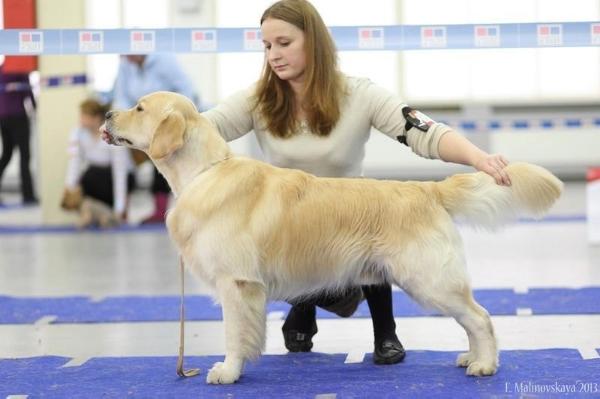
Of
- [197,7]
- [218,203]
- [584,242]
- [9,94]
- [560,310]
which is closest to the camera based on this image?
[218,203]

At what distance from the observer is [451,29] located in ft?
16.6

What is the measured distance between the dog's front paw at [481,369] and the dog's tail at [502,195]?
42 cm

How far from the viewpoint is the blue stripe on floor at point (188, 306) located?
4.16 meters

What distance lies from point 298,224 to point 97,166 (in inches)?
224

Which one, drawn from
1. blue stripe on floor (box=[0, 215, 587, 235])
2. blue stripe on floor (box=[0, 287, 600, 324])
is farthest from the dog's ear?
blue stripe on floor (box=[0, 215, 587, 235])

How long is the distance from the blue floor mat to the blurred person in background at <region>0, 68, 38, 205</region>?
6.92 meters

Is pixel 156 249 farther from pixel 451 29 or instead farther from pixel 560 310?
pixel 560 310

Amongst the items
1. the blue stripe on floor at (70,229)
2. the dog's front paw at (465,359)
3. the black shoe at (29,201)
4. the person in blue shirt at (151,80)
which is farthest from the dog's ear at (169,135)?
the black shoe at (29,201)

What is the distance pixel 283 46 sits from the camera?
10.8ft

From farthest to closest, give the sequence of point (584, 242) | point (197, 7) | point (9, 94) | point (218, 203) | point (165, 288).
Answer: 1. point (197, 7)
2. point (9, 94)
3. point (584, 242)
4. point (165, 288)
5. point (218, 203)

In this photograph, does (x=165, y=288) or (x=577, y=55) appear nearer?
(x=165, y=288)

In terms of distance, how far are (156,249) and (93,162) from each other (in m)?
1.98

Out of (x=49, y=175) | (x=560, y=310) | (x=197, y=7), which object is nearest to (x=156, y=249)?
(x=49, y=175)

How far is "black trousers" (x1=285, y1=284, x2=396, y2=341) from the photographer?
3.33m
